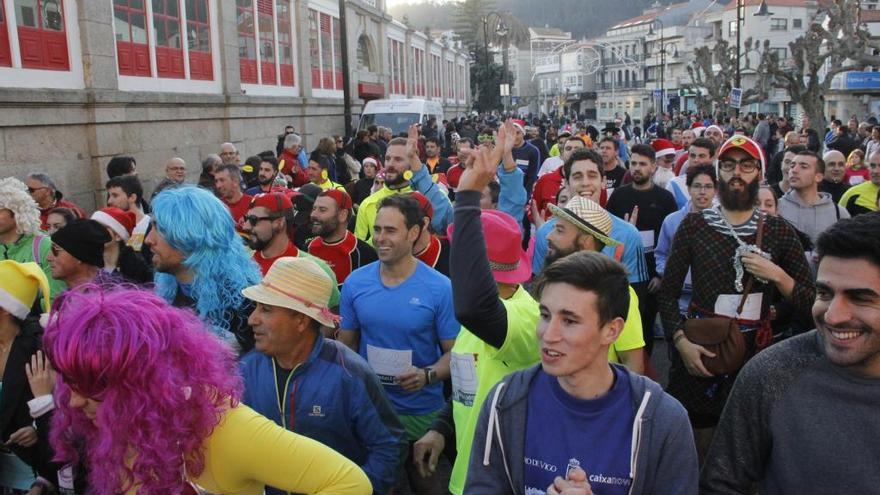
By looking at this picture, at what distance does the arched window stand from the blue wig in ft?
109

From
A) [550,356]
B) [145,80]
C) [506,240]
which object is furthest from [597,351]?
[145,80]

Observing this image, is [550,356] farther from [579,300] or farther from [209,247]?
[209,247]

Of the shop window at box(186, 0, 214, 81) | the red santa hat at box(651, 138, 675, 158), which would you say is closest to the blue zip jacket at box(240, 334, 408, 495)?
the red santa hat at box(651, 138, 675, 158)

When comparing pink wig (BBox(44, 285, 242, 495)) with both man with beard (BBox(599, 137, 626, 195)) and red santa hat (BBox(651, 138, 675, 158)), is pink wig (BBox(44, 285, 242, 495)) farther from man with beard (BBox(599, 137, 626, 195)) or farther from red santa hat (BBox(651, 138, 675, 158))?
red santa hat (BBox(651, 138, 675, 158))

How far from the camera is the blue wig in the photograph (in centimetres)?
340

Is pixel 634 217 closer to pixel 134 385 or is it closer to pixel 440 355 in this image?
pixel 440 355

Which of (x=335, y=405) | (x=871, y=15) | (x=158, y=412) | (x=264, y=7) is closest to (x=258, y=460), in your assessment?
(x=158, y=412)

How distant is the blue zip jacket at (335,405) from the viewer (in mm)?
2803

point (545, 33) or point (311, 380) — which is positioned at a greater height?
point (545, 33)

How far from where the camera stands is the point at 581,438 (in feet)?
6.68

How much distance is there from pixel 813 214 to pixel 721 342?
8.61ft

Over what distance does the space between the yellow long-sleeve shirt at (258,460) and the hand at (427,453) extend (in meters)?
0.89

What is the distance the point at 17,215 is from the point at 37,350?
2477 mm

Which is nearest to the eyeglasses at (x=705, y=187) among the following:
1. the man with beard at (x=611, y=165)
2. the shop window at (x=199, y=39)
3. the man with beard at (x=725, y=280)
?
the man with beard at (x=725, y=280)
